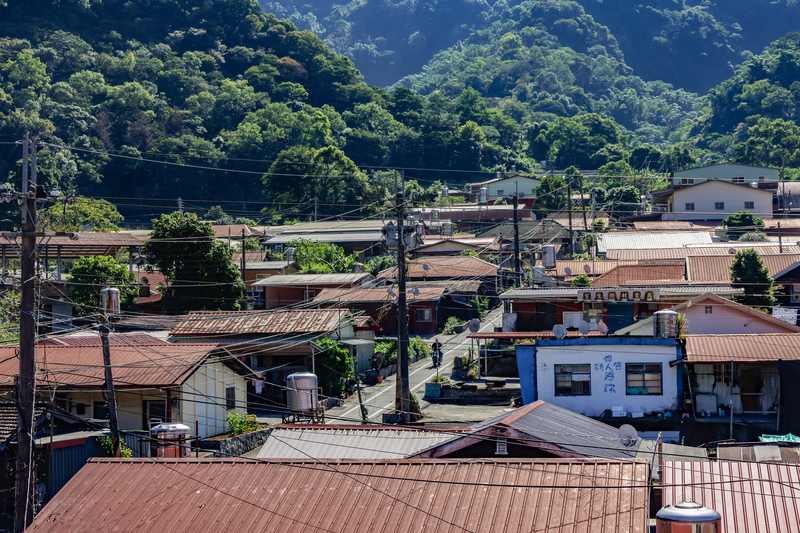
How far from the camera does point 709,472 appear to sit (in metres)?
13.9

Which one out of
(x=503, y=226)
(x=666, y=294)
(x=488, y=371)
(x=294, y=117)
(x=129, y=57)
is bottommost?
(x=488, y=371)

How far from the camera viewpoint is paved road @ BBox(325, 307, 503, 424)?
102ft

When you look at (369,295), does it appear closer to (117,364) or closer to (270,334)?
(270,334)

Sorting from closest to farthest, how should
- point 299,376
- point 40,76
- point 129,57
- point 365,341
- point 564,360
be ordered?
point 299,376, point 564,360, point 365,341, point 40,76, point 129,57

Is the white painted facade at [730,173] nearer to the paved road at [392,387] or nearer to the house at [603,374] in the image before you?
the paved road at [392,387]

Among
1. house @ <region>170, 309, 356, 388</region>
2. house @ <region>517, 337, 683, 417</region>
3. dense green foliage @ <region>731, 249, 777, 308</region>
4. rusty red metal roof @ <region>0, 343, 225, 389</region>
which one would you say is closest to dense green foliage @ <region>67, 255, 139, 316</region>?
house @ <region>170, 309, 356, 388</region>

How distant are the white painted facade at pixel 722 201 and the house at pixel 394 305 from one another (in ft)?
90.8

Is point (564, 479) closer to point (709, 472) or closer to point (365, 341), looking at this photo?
point (709, 472)

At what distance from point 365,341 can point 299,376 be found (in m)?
14.8

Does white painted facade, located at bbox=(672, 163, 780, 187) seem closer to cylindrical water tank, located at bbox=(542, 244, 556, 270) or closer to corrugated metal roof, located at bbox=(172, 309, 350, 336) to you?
cylindrical water tank, located at bbox=(542, 244, 556, 270)

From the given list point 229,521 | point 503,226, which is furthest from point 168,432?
point 503,226

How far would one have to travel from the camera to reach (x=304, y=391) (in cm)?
2475

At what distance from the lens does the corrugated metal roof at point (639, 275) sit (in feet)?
133

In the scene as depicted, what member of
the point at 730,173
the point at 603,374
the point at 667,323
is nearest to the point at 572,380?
the point at 603,374
